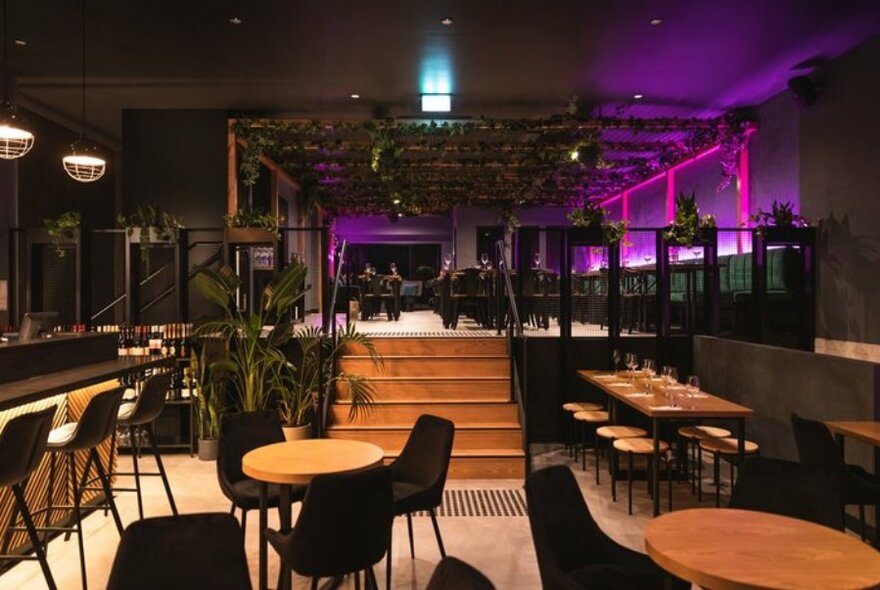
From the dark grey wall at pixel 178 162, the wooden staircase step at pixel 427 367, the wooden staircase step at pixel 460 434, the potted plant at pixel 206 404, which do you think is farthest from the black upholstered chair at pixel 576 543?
the dark grey wall at pixel 178 162

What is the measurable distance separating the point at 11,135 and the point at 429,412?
4275mm

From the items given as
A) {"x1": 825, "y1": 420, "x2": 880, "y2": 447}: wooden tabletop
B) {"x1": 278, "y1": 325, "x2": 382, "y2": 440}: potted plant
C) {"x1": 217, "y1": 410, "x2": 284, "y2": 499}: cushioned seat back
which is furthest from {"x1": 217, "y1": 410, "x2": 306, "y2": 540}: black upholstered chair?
{"x1": 825, "y1": 420, "x2": 880, "y2": 447}: wooden tabletop

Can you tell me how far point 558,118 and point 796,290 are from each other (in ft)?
12.5

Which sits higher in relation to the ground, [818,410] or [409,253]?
[409,253]

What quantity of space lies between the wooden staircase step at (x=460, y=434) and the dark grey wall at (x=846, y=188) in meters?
4.08

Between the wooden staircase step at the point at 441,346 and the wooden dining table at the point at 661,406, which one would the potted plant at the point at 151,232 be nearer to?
the wooden staircase step at the point at 441,346

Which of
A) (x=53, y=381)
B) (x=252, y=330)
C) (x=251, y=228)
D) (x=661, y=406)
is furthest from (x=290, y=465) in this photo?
(x=251, y=228)

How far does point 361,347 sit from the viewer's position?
7008mm

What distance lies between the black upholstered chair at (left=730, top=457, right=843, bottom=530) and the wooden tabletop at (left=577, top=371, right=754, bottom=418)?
151 cm

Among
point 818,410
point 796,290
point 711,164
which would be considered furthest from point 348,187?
point 818,410

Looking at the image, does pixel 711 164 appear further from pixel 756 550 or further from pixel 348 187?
pixel 756 550

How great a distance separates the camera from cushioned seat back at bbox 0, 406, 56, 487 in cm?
273

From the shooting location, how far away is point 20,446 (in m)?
2.79

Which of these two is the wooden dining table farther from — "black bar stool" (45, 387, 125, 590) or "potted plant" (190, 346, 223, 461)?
"potted plant" (190, 346, 223, 461)
